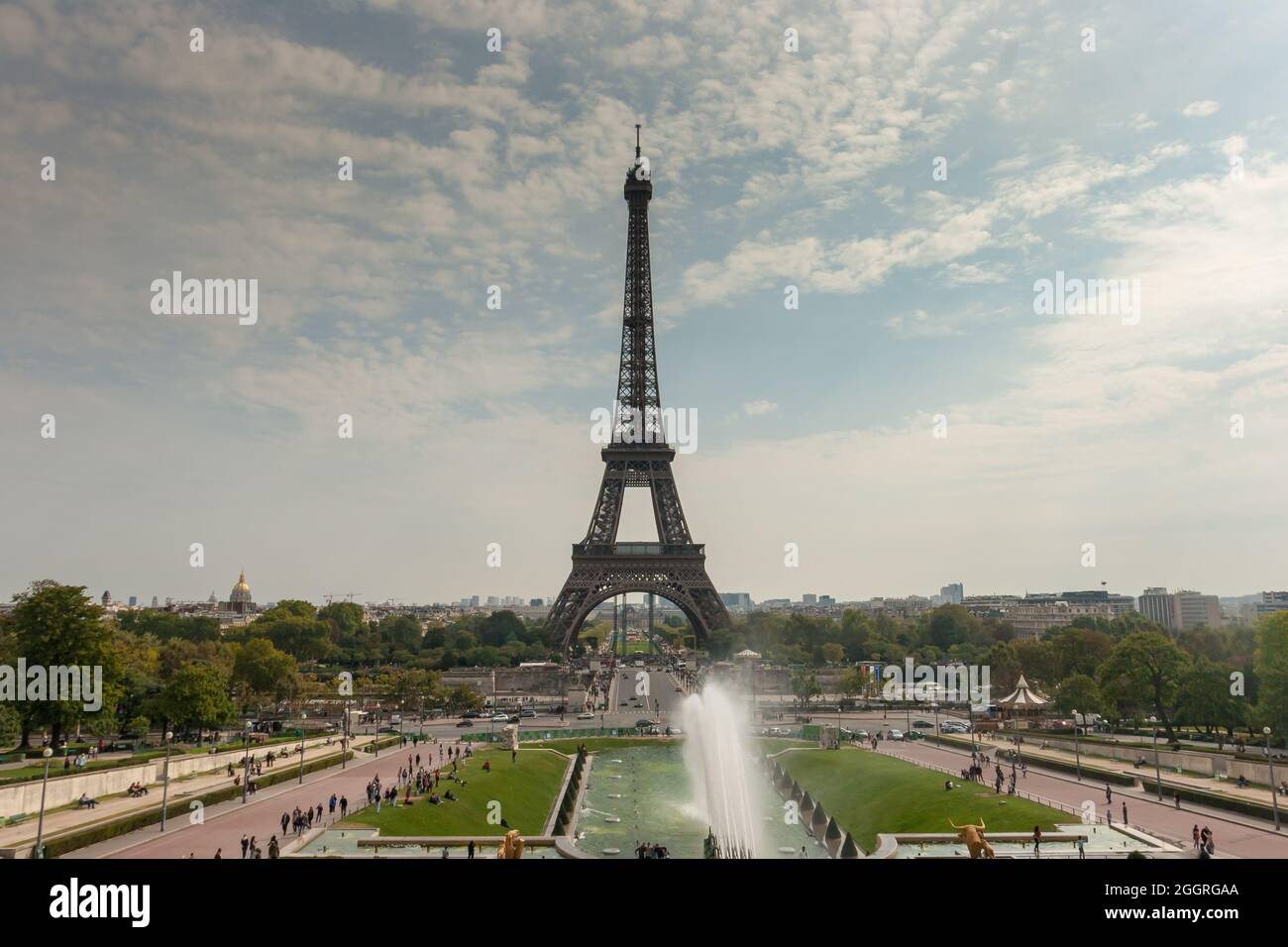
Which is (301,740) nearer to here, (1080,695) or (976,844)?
(976,844)

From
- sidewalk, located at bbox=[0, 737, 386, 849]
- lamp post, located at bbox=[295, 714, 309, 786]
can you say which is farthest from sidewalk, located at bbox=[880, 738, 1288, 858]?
sidewalk, located at bbox=[0, 737, 386, 849]

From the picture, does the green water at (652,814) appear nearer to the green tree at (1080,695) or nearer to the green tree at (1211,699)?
the green tree at (1211,699)

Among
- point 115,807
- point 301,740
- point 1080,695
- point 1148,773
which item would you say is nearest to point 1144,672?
point 1080,695

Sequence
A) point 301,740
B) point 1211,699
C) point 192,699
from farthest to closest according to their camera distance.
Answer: point 1211,699 → point 192,699 → point 301,740

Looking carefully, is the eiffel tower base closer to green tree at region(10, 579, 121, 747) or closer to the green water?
the green water

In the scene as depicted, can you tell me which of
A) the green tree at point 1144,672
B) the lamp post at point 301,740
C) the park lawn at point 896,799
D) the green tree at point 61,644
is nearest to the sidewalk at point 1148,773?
the park lawn at point 896,799
